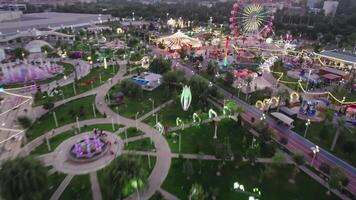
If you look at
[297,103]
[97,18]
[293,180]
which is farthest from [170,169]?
[97,18]

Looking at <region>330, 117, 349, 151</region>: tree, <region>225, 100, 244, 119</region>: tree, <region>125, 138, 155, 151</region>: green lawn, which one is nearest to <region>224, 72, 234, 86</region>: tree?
<region>225, 100, 244, 119</region>: tree

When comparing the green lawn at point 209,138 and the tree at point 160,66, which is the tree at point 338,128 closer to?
the green lawn at point 209,138

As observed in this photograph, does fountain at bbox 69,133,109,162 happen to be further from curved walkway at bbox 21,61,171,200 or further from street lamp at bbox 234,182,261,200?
street lamp at bbox 234,182,261,200

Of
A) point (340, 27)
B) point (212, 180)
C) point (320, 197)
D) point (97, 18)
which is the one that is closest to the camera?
point (320, 197)

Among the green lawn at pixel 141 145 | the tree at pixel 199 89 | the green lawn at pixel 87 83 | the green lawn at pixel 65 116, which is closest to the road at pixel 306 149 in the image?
the tree at pixel 199 89

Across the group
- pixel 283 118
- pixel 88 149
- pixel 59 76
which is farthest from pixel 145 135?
pixel 59 76

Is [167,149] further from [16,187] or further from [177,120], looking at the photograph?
[16,187]

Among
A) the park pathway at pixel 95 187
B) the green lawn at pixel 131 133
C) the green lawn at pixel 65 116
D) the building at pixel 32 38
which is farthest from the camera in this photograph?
the building at pixel 32 38
